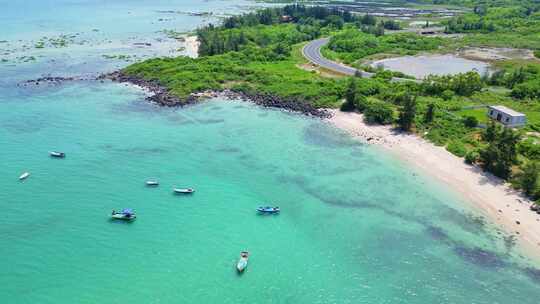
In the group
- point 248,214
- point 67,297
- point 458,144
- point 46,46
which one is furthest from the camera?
point 46,46

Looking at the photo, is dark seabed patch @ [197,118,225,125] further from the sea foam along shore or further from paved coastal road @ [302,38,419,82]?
paved coastal road @ [302,38,419,82]

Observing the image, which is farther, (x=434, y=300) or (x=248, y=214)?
(x=248, y=214)

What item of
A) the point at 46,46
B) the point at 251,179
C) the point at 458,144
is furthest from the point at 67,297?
the point at 46,46

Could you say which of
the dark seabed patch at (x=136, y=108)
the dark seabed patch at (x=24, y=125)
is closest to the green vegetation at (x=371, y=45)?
the dark seabed patch at (x=136, y=108)

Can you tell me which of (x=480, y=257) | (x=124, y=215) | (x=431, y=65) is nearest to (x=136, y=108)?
(x=124, y=215)

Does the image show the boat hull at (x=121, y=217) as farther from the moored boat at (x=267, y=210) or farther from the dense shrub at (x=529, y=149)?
the dense shrub at (x=529, y=149)

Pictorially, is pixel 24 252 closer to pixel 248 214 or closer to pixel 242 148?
pixel 248 214

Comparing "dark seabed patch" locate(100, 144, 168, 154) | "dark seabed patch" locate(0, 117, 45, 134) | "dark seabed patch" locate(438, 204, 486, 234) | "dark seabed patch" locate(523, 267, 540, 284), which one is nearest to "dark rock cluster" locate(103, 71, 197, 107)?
"dark seabed patch" locate(100, 144, 168, 154)
